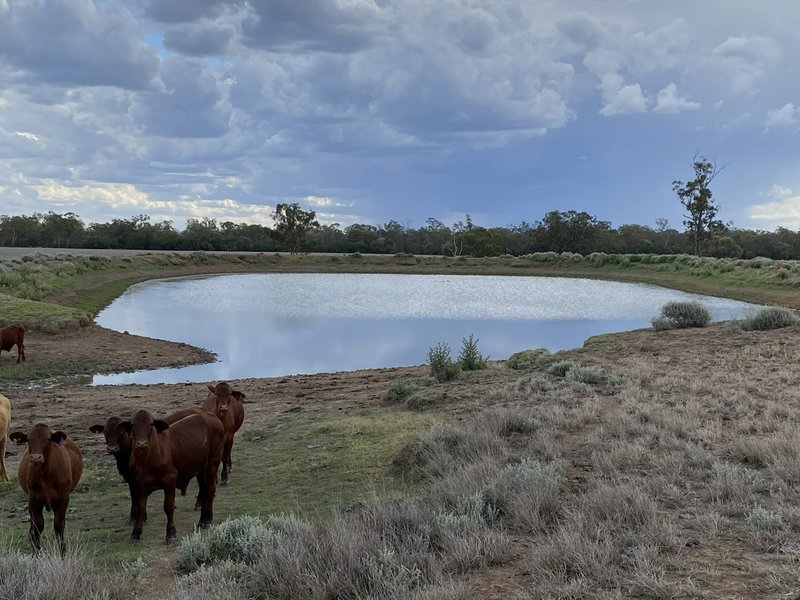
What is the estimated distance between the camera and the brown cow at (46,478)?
6.83 m

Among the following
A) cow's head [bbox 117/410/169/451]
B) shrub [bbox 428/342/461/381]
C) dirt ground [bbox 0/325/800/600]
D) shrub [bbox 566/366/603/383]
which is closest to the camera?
dirt ground [bbox 0/325/800/600]

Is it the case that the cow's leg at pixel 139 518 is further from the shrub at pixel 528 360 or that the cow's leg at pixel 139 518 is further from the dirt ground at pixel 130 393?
the shrub at pixel 528 360

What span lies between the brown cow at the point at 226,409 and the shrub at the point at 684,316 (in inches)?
657

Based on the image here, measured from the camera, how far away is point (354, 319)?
1484 inches

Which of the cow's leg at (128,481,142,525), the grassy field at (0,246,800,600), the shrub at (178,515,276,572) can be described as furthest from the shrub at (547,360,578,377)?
the shrub at (178,515,276,572)

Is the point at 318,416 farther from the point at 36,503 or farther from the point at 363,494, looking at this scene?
the point at 36,503

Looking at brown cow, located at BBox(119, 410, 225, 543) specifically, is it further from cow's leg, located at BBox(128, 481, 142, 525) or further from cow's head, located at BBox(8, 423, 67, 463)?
cow's head, located at BBox(8, 423, 67, 463)

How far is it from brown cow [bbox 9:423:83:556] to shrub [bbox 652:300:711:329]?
1981cm

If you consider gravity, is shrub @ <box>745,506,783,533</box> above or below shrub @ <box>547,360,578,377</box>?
above

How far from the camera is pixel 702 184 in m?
91.3

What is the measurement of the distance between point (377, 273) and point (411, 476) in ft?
250

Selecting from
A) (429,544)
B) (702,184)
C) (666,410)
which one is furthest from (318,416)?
(702,184)

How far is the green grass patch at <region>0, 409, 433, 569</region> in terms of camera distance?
7512mm

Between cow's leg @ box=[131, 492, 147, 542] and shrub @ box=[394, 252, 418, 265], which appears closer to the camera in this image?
cow's leg @ box=[131, 492, 147, 542]
